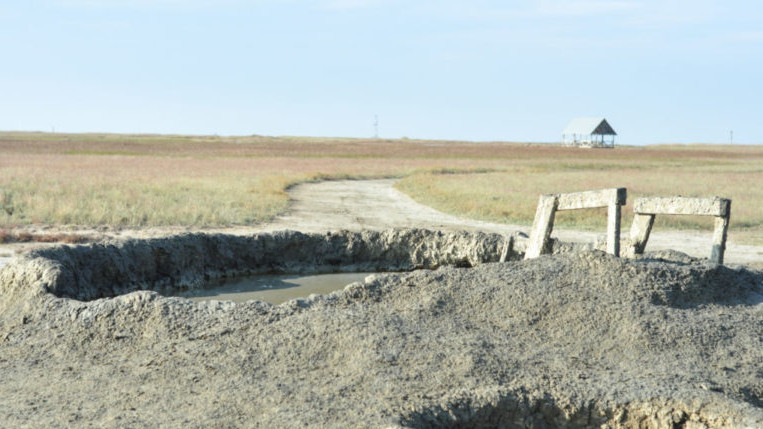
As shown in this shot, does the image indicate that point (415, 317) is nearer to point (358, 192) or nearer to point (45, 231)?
point (45, 231)

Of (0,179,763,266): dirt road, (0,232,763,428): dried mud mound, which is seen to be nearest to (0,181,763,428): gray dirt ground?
(0,232,763,428): dried mud mound

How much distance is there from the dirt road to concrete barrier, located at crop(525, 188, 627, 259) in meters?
5.49

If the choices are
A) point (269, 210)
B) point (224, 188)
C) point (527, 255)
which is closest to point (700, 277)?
point (527, 255)

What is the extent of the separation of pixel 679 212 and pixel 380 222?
1079 cm

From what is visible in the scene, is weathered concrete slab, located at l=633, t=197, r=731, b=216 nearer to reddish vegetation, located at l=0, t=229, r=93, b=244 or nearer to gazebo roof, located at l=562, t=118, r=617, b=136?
reddish vegetation, located at l=0, t=229, r=93, b=244

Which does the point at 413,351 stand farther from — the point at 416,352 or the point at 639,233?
the point at 639,233

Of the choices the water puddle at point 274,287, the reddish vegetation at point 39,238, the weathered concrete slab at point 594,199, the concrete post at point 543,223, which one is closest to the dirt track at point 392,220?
the reddish vegetation at point 39,238

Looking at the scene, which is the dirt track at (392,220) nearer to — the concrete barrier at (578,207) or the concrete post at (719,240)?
the concrete post at (719,240)

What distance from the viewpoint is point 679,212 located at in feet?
25.0

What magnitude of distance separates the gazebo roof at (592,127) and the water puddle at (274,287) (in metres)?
82.5

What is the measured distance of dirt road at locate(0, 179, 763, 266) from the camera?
46.8ft

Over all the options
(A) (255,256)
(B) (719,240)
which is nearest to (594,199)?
(B) (719,240)

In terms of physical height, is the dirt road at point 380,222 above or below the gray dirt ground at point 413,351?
below

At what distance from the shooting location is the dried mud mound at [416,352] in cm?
482
